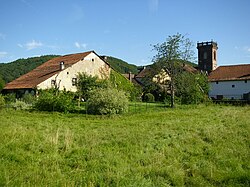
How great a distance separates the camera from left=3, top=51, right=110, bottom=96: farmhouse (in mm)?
38344

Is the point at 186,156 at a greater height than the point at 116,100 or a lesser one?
lesser

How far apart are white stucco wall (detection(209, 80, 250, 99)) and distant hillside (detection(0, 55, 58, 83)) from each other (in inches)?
1827

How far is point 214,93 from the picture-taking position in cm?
5578

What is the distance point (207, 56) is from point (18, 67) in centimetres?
5178

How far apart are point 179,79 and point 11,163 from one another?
106ft

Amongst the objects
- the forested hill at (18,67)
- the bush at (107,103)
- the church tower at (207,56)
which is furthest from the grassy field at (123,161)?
the forested hill at (18,67)

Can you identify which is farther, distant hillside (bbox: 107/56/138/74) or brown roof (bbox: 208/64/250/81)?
distant hillside (bbox: 107/56/138/74)

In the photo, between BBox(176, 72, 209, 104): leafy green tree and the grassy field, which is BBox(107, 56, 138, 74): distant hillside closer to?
BBox(176, 72, 209, 104): leafy green tree

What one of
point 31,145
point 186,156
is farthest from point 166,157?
point 31,145

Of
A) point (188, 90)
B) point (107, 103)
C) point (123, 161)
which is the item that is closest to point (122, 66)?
point (188, 90)

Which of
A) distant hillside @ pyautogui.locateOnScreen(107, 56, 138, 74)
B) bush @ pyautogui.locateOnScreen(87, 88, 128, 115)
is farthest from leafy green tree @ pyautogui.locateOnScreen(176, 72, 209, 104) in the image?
distant hillside @ pyautogui.locateOnScreen(107, 56, 138, 74)

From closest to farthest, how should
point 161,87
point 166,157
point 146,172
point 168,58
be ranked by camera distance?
point 146,172, point 166,157, point 168,58, point 161,87

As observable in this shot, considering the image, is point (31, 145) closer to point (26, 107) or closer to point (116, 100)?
point (116, 100)

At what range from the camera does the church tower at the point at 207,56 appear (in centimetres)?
6656
